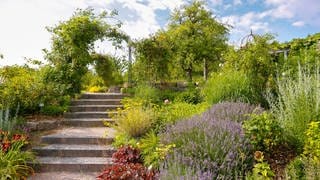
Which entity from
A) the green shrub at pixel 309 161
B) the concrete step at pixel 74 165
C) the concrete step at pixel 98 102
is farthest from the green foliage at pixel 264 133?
the concrete step at pixel 98 102

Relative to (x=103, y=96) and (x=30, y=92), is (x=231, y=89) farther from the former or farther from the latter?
(x=30, y=92)

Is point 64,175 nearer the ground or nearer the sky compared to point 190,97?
nearer the ground

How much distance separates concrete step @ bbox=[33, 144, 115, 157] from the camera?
6621 millimetres

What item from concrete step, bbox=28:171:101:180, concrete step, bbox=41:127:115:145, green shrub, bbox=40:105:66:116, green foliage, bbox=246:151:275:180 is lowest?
concrete step, bbox=28:171:101:180

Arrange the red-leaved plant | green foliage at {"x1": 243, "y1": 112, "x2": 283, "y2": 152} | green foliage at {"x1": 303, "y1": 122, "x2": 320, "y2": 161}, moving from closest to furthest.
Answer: green foliage at {"x1": 303, "y1": 122, "x2": 320, "y2": 161}, the red-leaved plant, green foliage at {"x1": 243, "y1": 112, "x2": 283, "y2": 152}

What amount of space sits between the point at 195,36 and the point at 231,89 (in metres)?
6.45

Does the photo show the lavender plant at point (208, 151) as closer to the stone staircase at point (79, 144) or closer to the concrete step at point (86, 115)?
the stone staircase at point (79, 144)

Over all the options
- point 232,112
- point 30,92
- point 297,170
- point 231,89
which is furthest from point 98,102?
point 297,170

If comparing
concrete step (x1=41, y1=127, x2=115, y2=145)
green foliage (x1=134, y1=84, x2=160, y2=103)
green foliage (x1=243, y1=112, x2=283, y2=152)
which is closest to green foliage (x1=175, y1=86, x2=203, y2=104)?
green foliage (x1=134, y1=84, x2=160, y2=103)

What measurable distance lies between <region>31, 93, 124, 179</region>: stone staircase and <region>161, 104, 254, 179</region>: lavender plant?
1595mm

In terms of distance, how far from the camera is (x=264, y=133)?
16.6 ft

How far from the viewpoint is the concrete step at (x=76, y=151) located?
6.62 m

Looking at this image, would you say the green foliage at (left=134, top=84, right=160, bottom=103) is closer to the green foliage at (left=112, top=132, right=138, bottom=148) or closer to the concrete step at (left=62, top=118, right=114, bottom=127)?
the concrete step at (left=62, top=118, right=114, bottom=127)

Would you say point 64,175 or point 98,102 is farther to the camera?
point 98,102
